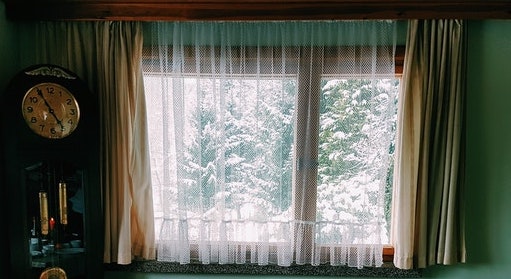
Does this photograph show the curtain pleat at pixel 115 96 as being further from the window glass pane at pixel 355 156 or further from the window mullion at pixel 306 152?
the window glass pane at pixel 355 156

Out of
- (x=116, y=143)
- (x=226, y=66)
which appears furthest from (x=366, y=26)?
(x=116, y=143)

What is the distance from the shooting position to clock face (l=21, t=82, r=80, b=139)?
1654 millimetres

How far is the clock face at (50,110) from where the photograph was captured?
1654mm

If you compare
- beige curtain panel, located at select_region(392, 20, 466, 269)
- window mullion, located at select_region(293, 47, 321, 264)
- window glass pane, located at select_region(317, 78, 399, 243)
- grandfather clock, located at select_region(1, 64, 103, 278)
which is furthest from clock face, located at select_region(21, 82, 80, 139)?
beige curtain panel, located at select_region(392, 20, 466, 269)

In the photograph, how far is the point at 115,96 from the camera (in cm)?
187

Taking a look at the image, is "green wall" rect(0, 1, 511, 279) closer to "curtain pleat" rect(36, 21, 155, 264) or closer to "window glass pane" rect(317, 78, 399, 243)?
"curtain pleat" rect(36, 21, 155, 264)

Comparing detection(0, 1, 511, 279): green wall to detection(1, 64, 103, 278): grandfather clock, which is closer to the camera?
detection(1, 64, 103, 278): grandfather clock

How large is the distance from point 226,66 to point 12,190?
1142 mm

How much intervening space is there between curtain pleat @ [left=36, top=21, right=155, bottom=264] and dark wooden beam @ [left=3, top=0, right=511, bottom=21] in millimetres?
68

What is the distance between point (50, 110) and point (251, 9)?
1049mm

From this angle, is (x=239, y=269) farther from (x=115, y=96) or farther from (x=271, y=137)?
(x=115, y=96)

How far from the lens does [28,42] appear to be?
1915mm

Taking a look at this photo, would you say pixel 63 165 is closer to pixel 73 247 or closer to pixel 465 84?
pixel 73 247

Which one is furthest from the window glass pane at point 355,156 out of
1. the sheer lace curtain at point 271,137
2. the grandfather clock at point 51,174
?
the grandfather clock at point 51,174
